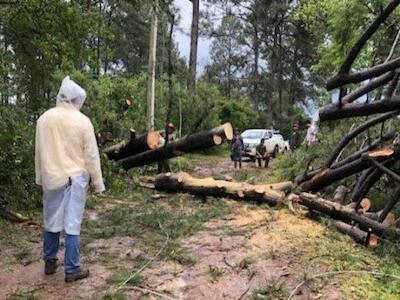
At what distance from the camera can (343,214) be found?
26.0ft

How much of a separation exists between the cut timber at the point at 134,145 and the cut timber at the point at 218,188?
871mm

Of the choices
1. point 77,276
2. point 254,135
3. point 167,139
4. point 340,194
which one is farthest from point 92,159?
point 254,135

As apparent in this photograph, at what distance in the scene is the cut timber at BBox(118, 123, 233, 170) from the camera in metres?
10.8

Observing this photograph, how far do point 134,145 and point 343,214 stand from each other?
16.8ft

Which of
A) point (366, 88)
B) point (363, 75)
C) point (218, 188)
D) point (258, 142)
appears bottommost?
point (258, 142)

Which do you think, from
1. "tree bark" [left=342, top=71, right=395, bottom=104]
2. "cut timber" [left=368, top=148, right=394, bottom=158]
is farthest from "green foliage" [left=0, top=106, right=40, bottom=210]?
A: "cut timber" [left=368, top=148, right=394, bottom=158]

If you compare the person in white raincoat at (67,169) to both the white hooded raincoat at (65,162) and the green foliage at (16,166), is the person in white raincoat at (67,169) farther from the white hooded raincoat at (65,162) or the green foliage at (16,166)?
the green foliage at (16,166)

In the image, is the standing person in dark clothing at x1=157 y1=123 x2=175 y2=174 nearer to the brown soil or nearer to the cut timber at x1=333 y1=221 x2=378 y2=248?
the brown soil

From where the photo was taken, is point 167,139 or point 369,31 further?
point 167,139

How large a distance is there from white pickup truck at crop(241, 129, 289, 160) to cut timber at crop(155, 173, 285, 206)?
1373cm

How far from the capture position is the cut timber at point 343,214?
718cm

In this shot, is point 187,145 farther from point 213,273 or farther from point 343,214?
point 213,273

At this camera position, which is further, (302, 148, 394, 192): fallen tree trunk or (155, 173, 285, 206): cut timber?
(155, 173, 285, 206): cut timber

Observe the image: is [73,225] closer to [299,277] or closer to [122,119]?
[299,277]
